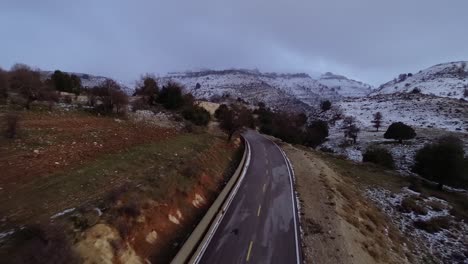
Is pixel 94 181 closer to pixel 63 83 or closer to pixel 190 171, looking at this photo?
pixel 190 171

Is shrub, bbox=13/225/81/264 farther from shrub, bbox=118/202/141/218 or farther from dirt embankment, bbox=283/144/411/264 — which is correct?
dirt embankment, bbox=283/144/411/264

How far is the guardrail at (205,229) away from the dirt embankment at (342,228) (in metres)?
5.70

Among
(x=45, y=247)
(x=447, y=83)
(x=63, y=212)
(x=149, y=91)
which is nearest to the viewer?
(x=45, y=247)

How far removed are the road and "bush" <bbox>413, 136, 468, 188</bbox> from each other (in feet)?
75.0

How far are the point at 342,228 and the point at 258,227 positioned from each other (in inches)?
233

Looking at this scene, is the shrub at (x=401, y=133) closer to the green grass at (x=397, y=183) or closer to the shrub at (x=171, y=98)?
the green grass at (x=397, y=183)

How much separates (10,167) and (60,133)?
27.7ft

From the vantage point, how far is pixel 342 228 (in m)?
19.7

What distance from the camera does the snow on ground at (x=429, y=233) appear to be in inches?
849

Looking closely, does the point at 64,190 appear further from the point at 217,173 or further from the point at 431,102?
the point at 431,102

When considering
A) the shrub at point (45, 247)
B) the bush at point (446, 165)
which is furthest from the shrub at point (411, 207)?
the shrub at point (45, 247)

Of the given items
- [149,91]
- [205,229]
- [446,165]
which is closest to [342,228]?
[205,229]

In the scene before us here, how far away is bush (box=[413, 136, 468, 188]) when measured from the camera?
122 ft

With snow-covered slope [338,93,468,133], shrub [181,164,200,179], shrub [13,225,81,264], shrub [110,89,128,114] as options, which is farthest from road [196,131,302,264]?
snow-covered slope [338,93,468,133]
